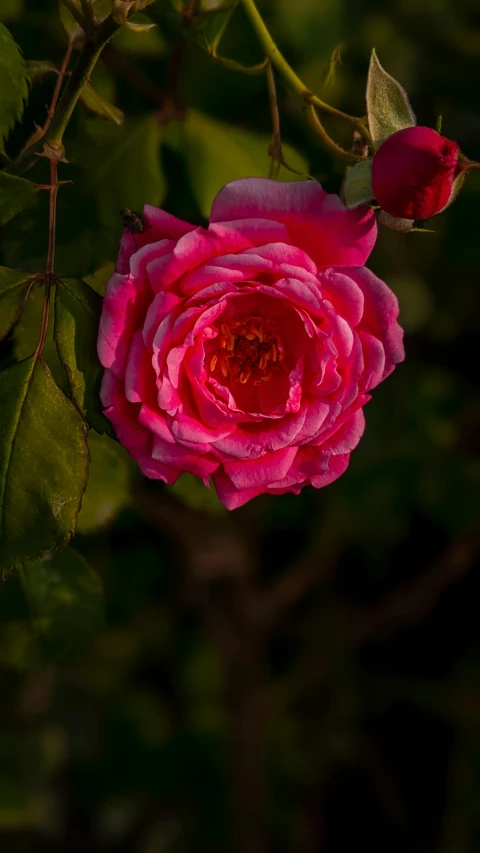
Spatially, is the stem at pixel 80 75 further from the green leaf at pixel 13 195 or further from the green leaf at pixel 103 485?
the green leaf at pixel 103 485

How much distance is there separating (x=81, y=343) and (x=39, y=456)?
0.32ft

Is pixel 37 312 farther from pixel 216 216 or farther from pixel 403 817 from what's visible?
pixel 403 817

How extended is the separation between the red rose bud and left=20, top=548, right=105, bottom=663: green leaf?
1.84 ft

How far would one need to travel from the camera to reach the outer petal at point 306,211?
709 mm

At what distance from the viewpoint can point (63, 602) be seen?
1.10 meters

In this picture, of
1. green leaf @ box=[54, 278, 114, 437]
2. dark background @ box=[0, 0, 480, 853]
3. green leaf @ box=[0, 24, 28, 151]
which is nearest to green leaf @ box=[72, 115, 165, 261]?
dark background @ box=[0, 0, 480, 853]

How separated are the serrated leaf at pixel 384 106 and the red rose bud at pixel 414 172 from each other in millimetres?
61

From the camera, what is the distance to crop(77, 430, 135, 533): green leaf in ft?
3.22

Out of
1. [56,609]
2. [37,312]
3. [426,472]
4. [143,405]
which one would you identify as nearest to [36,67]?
[37,312]

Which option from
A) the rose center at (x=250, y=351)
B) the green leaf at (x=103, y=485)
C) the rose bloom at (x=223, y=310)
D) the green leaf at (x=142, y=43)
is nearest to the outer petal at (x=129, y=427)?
the rose bloom at (x=223, y=310)

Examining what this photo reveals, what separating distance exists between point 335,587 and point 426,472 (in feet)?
2.71

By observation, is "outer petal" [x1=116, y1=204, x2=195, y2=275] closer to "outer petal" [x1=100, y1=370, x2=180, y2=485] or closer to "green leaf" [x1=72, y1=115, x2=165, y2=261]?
"outer petal" [x1=100, y1=370, x2=180, y2=485]

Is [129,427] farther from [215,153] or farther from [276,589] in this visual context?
[276,589]

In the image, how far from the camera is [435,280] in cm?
204
